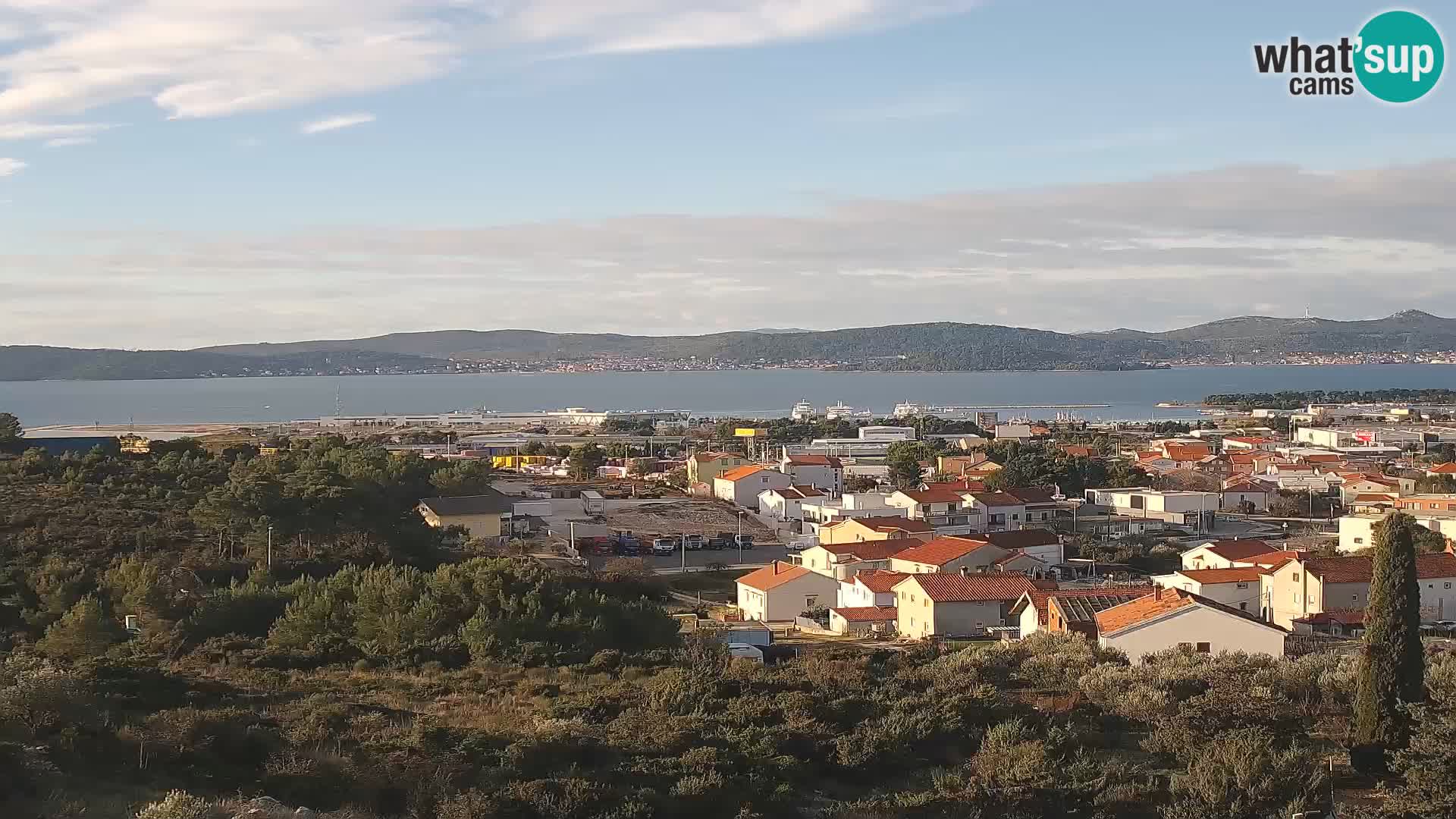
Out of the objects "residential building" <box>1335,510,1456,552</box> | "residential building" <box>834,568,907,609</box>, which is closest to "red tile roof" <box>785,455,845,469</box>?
"residential building" <box>1335,510,1456,552</box>

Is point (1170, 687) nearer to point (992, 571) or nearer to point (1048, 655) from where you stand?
point (1048, 655)

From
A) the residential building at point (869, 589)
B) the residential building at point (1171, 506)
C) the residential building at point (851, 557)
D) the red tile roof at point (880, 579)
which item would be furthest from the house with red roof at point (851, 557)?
the residential building at point (1171, 506)

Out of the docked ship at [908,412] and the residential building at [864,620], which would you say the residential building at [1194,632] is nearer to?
the residential building at [864,620]

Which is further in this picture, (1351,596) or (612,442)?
(612,442)

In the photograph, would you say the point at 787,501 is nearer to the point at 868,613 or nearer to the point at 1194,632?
the point at 868,613

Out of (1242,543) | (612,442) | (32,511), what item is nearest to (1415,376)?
(612,442)

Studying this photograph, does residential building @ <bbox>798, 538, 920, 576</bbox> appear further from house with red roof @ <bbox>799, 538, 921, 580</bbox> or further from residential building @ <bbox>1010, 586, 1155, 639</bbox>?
residential building @ <bbox>1010, 586, 1155, 639</bbox>
